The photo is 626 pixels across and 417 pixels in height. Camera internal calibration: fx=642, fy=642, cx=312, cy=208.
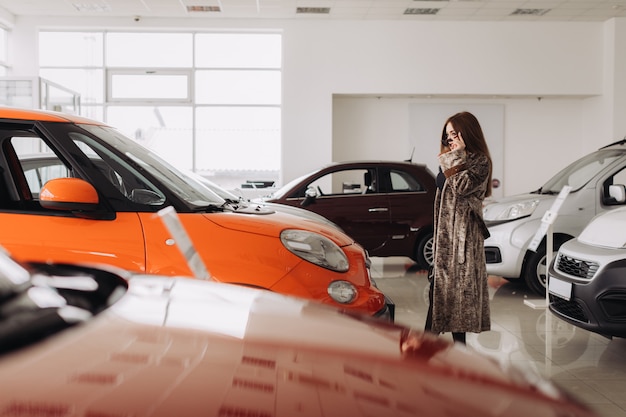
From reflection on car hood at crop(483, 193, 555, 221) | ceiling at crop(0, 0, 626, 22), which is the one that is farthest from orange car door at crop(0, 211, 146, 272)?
ceiling at crop(0, 0, 626, 22)

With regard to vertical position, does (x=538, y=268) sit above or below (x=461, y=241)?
below

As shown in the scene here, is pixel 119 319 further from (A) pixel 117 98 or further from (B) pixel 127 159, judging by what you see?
(A) pixel 117 98

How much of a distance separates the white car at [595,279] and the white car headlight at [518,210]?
1.90 meters

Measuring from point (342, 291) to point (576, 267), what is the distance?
1.88 metres

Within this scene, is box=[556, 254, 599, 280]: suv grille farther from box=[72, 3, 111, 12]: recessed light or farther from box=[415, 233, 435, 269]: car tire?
box=[72, 3, 111, 12]: recessed light

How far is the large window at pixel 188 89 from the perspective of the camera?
13.0m

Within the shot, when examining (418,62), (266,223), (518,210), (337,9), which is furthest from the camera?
(418,62)

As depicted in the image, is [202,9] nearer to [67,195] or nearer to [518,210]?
[518,210]

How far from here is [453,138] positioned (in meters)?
3.92

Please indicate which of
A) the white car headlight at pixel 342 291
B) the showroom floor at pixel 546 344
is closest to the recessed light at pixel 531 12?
the showroom floor at pixel 546 344

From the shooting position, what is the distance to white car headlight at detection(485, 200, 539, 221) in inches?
245

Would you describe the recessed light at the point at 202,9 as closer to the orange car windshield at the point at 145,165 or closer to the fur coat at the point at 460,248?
the fur coat at the point at 460,248

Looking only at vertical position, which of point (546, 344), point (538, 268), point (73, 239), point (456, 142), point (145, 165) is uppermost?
point (456, 142)

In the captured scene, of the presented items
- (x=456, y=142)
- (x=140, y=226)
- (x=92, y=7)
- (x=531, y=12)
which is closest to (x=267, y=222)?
(x=140, y=226)
